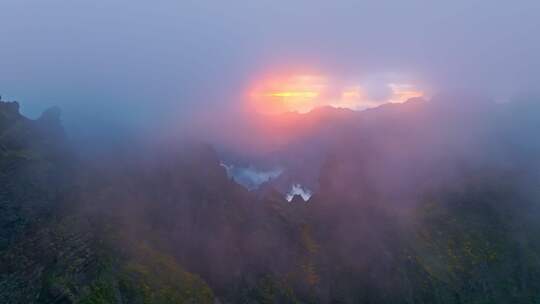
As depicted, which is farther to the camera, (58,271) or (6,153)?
(6,153)

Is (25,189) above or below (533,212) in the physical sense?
above

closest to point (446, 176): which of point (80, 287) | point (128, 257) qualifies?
point (128, 257)

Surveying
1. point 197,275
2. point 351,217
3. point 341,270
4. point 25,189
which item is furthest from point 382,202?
point 25,189

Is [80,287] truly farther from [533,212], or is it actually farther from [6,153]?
[533,212]

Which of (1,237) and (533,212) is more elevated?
(1,237)

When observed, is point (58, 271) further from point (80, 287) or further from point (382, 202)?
point (382, 202)

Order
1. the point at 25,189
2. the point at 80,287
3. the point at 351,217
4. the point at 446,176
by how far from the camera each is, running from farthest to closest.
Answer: the point at 446,176 → the point at 351,217 → the point at 25,189 → the point at 80,287

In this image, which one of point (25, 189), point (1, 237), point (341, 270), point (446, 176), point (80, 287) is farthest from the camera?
point (446, 176)

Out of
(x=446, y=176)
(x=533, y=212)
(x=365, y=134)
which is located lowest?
(x=533, y=212)

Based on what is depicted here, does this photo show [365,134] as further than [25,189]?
Yes
